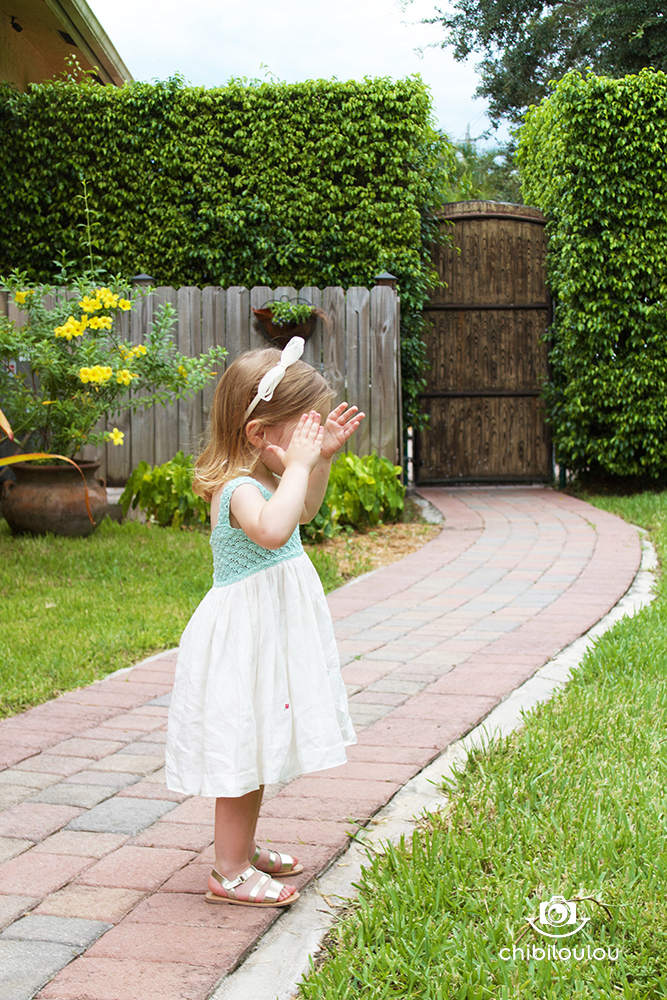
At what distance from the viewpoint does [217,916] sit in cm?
196

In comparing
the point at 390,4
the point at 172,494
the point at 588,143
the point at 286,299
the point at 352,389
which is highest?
the point at 390,4

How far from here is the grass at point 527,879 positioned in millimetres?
1663

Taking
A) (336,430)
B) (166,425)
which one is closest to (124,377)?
(166,425)

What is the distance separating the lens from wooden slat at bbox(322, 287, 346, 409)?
302 inches

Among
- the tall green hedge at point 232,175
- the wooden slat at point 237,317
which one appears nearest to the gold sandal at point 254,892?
the wooden slat at point 237,317

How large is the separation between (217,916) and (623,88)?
25.9 feet

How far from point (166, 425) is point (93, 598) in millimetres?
3298

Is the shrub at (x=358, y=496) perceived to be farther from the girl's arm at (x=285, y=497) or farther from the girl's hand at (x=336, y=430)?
the girl's arm at (x=285, y=497)

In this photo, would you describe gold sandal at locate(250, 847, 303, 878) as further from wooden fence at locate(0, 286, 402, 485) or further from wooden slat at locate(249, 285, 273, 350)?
wooden slat at locate(249, 285, 273, 350)

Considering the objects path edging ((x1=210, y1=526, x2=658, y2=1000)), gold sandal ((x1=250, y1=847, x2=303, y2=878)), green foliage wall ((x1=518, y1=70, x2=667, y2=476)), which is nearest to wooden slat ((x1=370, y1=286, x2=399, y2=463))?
green foliage wall ((x1=518, y1=70, x2=667, y2=476))

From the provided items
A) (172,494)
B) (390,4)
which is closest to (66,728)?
(172,494)

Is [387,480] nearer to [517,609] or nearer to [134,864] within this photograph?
[517,609]

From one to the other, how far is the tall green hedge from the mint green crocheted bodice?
6.64m

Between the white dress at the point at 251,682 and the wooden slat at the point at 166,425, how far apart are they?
5743mm
